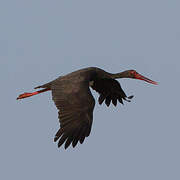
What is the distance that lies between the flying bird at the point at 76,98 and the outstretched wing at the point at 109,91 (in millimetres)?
160

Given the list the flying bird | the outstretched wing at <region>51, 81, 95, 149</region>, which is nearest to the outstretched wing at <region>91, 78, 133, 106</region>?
the flying bird

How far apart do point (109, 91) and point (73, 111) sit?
4001mm

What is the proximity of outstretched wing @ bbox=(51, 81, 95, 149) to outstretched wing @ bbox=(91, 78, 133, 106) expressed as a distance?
250 centimetres

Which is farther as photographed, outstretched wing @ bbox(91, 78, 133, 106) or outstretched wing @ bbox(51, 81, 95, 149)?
outstretched wing @ bbox(91, 78, 133, 106)

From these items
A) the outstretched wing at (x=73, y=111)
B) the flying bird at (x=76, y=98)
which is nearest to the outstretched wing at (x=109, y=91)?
the flying bird at (x=76, y=98)

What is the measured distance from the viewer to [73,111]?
Result: 1277 cm

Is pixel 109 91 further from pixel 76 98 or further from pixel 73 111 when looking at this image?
pixel 73 111

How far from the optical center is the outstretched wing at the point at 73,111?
40.4ft

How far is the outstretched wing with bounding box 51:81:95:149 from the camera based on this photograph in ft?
40.4

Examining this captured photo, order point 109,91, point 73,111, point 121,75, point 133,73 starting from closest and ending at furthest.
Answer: point 73,111
point 121,75
point 133,73
point 109,91

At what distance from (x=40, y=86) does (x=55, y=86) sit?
1212mm

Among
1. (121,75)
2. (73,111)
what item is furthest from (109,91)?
(73,111)

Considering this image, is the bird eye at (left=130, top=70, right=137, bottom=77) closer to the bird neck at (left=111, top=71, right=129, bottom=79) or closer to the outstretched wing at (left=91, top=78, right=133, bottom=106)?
the bird neck at (left=111, top=71, right=129, bottom=79)

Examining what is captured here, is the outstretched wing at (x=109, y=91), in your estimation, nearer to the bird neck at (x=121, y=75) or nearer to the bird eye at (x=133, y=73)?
the bird neck at (x=121, y=75)
